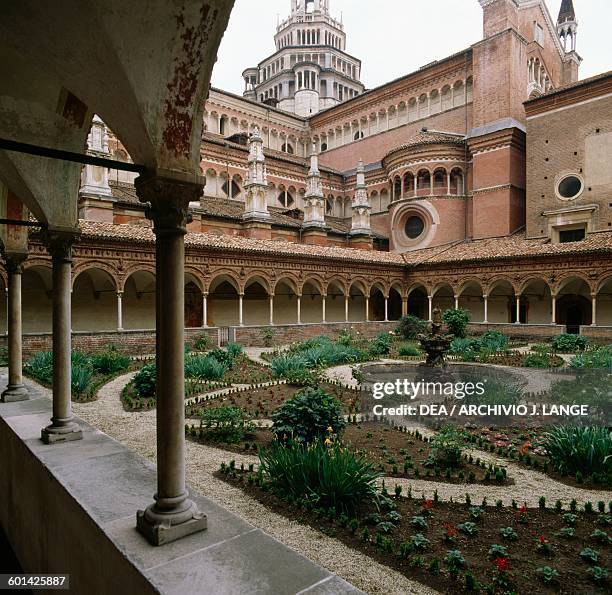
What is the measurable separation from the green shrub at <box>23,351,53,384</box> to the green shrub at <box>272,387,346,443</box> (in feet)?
23.6

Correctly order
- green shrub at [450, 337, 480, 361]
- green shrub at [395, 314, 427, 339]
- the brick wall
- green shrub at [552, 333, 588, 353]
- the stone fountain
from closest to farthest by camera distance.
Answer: the stone fountain
green shrub at [450, 337, 480, 361]
green shrub at [552, 333, 588, 353]
green shrub at [395, 314, 427, 339]
the brick wall

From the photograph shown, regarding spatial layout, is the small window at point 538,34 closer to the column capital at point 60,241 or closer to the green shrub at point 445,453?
the green shrub at point 445,453

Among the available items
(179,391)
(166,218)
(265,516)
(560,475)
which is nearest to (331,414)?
(265,516)

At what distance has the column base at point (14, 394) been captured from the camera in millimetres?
6641

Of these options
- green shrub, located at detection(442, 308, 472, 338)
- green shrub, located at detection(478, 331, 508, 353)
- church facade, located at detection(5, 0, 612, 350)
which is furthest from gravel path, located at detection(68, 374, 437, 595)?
green shrub, located at detection(442, 308, 472, 338)

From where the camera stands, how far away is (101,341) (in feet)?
58.1

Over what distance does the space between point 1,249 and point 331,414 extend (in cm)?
598

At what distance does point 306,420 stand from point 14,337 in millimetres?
4718

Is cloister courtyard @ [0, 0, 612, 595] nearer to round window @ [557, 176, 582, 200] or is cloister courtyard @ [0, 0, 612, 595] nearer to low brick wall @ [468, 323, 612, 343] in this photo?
low brick wall @ [468, 323, 612, 343]

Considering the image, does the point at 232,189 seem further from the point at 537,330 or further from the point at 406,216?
the point at 537,330

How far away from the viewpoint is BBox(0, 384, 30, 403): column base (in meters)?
6.64

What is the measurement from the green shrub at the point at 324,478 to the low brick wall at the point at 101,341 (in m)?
14.2

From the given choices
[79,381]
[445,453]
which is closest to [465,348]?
[445,453]

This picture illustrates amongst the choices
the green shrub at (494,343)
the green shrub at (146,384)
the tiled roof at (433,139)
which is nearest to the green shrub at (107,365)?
the green shrub at (146,384)
